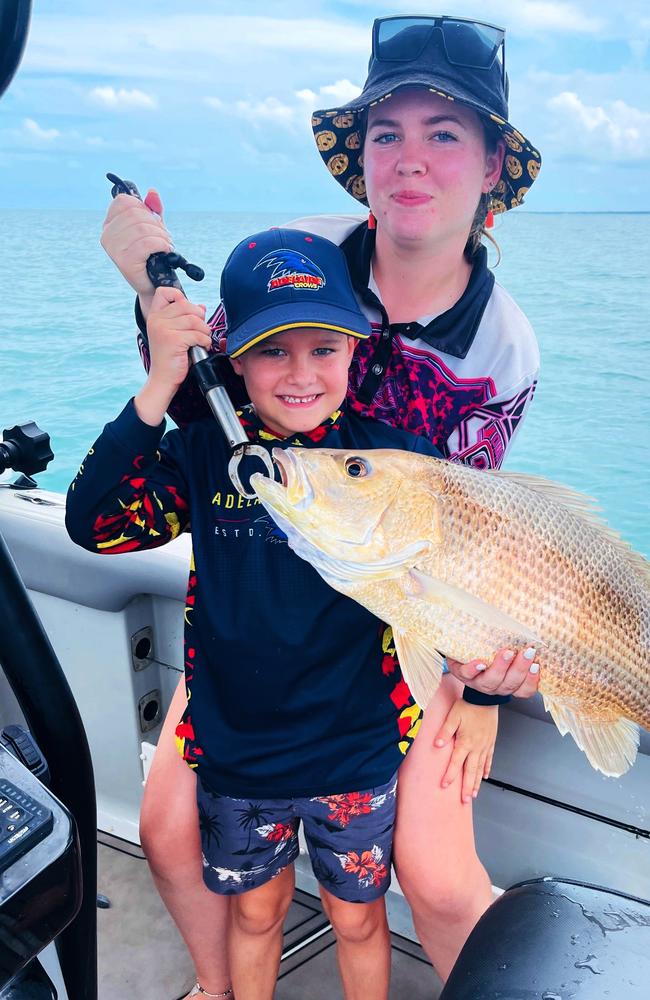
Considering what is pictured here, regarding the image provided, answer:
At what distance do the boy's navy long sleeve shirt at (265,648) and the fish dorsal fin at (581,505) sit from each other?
1.03 ft

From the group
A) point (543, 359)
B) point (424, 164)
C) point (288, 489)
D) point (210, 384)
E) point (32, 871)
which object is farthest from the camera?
point (543, 359)

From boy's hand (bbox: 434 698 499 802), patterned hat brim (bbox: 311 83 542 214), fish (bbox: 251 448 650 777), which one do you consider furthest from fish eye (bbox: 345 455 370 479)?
patterned hat brim (bbox: 311 83 542 214)

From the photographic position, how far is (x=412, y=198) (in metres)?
1.63

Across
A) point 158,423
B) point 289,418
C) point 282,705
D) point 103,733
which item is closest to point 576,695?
point 282,705

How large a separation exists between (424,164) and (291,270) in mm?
458

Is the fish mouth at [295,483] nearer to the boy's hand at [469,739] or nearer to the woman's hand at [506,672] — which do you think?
the woman's hand at [506,672]

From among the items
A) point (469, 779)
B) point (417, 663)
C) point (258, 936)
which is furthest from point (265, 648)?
point (258, 936)

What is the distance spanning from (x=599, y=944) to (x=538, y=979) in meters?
0.08

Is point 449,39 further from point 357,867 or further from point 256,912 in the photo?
point 256,912

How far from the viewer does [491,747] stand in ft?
5.15

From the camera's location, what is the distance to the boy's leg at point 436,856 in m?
1.46

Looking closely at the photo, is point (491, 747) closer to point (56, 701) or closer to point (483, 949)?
point (483, 949)

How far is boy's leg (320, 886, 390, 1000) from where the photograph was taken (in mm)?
1492

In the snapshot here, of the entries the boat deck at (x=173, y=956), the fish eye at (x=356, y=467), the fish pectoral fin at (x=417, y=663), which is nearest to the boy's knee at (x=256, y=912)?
the boat deck at (x=173, y=956)
